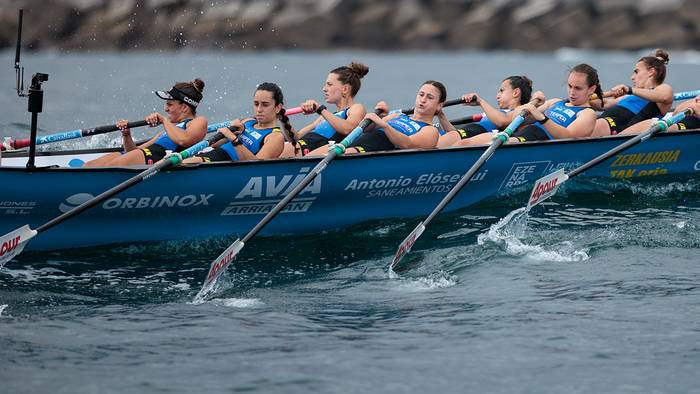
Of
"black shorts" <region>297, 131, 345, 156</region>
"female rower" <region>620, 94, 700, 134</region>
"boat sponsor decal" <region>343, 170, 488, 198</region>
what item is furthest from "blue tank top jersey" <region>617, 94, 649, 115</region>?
"black shorts" <region>297, 131, 345, 156</region>

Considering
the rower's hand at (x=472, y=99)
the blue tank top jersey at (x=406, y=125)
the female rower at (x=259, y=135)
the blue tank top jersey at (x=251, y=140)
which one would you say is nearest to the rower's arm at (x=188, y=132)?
the female rower at (x=259, y=135)

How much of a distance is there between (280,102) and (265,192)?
3.02 ft

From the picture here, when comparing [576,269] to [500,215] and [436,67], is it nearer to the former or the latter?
[500,215]

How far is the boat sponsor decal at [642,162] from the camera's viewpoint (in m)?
13.0

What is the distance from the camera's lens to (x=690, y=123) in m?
13.6

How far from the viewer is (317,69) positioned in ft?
156

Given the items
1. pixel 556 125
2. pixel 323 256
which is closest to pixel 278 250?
pixel 323 256

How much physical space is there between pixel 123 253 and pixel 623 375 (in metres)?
5.17

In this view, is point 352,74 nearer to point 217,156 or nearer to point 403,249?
point 217,156

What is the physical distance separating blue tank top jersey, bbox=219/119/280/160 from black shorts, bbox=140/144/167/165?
66 cm

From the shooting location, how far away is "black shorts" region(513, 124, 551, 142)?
1267 centimetres

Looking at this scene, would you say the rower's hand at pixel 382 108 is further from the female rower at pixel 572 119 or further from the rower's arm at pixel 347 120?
the female rower at pixel 572 119

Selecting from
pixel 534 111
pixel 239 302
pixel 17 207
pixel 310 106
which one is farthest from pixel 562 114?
pixel 17 207

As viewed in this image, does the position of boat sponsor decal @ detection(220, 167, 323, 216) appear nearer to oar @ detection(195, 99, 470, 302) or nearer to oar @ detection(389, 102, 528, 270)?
oar @ detection(195, 99, 470, 302)
